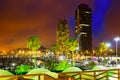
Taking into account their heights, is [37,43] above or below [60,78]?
above

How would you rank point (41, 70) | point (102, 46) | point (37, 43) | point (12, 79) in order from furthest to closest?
point (102, 46)
point (37, 43)
point (41, 70)
point (12, 79)

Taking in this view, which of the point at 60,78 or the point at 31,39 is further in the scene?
the point at 31,39

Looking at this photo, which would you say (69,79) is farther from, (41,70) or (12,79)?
(41,70)

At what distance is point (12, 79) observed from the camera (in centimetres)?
1173

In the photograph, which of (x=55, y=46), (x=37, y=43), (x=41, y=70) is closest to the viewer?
(x=41, y=70)

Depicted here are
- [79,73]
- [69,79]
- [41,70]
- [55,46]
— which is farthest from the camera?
[55,46]

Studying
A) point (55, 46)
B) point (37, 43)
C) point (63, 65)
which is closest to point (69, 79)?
point (63, 65)

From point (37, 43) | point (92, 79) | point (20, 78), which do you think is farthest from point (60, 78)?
point (37, 43)

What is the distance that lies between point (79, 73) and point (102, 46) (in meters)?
90.0

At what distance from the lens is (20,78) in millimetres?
11367

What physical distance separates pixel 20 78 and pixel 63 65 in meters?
34.4

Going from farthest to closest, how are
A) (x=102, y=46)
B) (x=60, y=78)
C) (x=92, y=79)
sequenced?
(x=102, y=46) → (x=92, y=79) → (x=60, y=78)

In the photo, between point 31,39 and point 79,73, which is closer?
point 79,73

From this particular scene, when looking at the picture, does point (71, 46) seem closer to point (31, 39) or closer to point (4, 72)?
point (31, 39)
